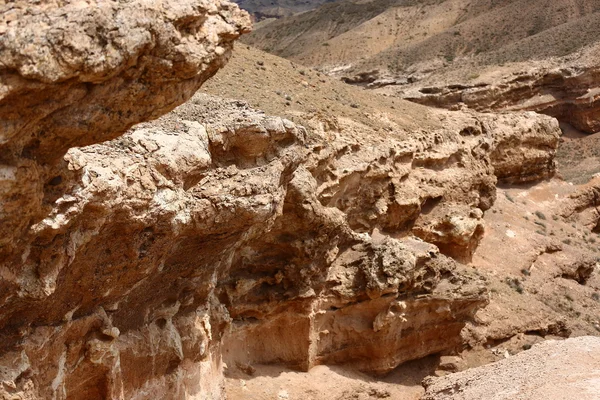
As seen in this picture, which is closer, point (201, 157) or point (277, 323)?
point (201, 157)

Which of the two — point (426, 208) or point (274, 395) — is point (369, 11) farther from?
point (274, 395)

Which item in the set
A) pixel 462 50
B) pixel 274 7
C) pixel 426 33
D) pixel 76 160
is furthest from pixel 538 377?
pixel 274 7

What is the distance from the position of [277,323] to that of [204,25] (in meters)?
9.78

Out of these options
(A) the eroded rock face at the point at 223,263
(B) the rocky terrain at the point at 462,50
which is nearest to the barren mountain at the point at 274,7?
(B) the rocky terrain at the point at 462,50

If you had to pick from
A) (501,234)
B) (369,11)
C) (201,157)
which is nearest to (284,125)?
(201,157)

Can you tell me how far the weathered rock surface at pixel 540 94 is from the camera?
4156 centimetres

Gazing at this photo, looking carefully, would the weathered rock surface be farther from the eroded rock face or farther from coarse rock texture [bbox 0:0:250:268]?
coarse rock texture [bbox 0:0:250:268]

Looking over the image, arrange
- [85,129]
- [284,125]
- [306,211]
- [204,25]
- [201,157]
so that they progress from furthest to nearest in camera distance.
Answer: [306,211] < [284,125] < [201,157] < [204,25] < [85,129]

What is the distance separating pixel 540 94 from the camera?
42.9m

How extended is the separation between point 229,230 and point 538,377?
5.77m

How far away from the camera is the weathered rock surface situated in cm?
4156

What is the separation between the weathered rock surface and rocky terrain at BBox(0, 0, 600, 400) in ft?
50.7

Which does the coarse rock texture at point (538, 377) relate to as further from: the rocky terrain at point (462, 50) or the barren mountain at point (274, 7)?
the barren mountain at point (274, 7)

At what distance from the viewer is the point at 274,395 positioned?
15398 mm
